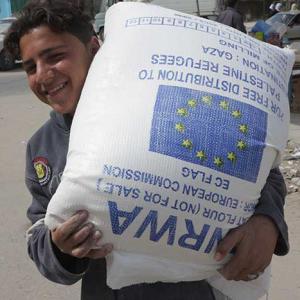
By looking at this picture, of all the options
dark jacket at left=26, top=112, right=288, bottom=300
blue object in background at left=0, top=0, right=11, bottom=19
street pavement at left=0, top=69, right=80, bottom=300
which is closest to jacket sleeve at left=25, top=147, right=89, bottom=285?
dark jacket at left=26, top=112, right=288, bottom=300

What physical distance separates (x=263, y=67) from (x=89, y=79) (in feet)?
1.37

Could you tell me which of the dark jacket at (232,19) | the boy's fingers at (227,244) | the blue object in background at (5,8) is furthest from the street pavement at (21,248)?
the blue object in background at (5,8)

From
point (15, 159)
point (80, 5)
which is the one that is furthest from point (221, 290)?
point (15, 159)

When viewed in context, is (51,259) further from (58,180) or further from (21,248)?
(21,248)

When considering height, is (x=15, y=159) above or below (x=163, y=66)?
below

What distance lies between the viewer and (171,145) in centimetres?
124

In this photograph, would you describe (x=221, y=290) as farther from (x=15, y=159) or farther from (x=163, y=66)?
(x=15, y=159)

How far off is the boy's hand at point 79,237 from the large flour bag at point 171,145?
0.02 m

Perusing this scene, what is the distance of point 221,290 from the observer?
1454 millimetres

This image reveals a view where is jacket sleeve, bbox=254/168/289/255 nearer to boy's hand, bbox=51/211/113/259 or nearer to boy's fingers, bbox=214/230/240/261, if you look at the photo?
boy's fingers, bbox=214/230/240/261

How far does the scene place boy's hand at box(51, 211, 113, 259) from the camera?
1269 mm

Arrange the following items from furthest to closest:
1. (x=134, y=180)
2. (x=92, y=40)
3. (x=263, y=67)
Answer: (x=92, y=40) < (x=263, y=67) < (x=134, y=180)

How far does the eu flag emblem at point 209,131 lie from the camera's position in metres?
1.25

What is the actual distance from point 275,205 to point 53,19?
2.37ft
